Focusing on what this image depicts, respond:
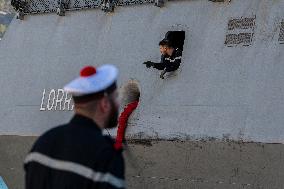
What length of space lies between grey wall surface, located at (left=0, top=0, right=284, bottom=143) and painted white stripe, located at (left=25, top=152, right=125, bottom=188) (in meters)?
4.20

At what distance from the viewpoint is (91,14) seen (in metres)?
10.1

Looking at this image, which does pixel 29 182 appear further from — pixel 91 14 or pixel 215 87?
pixel 91 14

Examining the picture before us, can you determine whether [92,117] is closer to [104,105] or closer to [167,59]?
[104,105]

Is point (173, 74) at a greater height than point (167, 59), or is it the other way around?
point (167, 59)

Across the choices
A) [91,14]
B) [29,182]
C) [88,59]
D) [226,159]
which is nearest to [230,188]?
[226,159]

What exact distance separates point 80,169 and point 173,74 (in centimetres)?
557

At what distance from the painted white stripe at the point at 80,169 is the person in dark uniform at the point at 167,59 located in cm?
540

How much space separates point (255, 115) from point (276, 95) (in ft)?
1.11

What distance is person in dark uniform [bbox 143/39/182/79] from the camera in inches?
333

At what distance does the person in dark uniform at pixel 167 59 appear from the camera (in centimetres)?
846

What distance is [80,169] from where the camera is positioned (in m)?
3.00

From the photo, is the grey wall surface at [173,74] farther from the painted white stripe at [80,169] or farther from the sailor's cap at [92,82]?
the painted white stripe at [80,169]

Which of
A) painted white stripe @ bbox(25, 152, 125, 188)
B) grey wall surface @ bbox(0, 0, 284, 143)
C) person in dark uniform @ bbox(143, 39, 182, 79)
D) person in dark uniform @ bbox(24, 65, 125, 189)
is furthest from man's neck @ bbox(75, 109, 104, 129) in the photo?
person in dark uniform @ bbox(143, 39, 182, 79)

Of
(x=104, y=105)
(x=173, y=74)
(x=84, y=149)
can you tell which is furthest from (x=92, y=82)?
(x=173, y=74)
